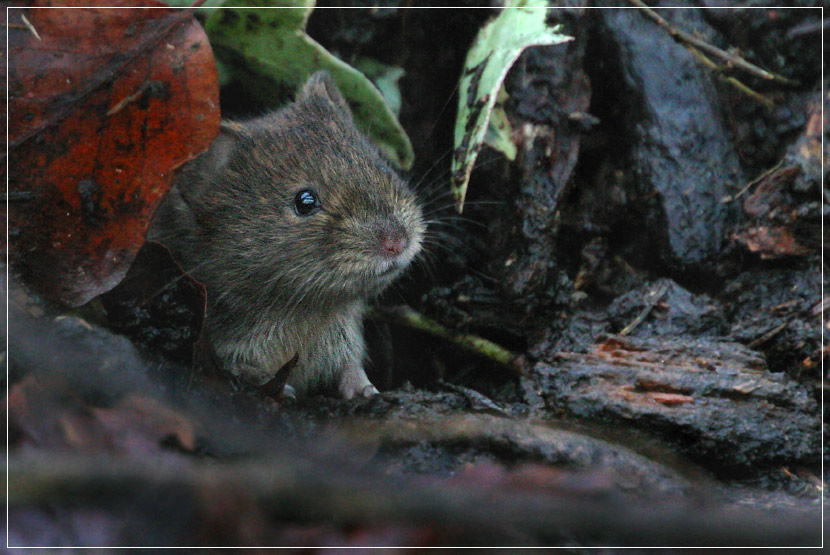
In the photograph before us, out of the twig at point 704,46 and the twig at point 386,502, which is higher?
the twig at point 704,46

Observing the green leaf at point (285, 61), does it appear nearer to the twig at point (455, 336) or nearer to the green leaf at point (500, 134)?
the green leaf at point (500, 134)

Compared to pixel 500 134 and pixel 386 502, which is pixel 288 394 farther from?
pixel 386 502

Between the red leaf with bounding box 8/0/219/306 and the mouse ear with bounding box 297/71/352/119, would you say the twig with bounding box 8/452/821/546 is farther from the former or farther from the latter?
the mouse ear with bounding box 297/71/352/119

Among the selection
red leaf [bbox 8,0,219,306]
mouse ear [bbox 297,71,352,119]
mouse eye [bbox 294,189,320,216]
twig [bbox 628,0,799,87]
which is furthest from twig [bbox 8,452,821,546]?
twig [bbox 628,0,799,87]

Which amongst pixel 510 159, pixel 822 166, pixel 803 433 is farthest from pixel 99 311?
pixel 822 166

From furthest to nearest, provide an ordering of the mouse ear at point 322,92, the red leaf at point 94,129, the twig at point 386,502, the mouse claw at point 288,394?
the mouse ear at point 322,92 → the mouse claw at point 288,394 → the red leaf at point 94,129 → the twig at point 386,502

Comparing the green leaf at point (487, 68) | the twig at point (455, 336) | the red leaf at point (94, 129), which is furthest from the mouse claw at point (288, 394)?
the green leaf at point (487, 68)

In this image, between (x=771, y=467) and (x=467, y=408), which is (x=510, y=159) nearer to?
(x=467, y=408)
